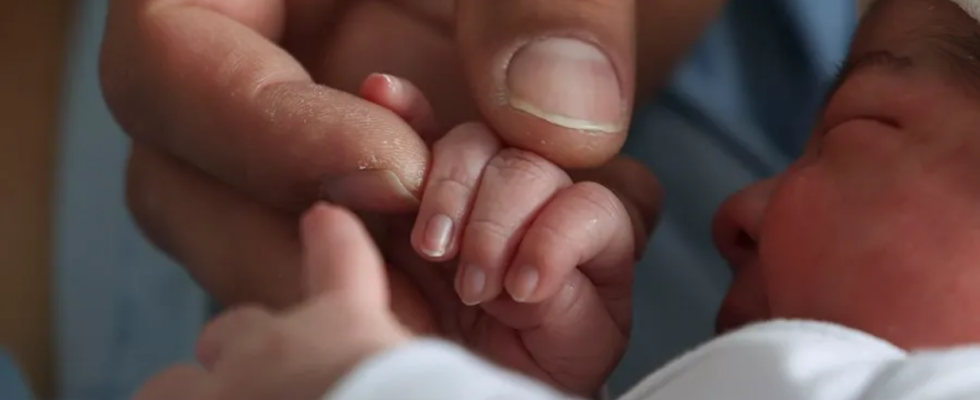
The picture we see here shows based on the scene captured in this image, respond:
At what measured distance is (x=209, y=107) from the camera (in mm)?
597

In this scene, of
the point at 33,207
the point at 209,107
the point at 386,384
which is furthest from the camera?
the point at 33,207

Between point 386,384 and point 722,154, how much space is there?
528 mm

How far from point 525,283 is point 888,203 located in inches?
7.1

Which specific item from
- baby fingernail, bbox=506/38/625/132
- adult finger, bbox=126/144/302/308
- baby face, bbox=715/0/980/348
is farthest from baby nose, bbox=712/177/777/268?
adult finger, bbox=126/144/302/308

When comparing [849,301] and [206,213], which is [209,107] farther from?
[849,301]

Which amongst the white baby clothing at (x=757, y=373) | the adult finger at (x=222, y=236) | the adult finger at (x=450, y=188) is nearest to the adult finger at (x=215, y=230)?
the adult finger at (x=222, y=236)

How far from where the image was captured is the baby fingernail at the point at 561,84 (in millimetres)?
515

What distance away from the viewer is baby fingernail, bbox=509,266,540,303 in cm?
48

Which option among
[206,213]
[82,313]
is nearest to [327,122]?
[206,213]

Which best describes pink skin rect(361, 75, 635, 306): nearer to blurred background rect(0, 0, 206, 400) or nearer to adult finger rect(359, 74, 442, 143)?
adult finger rect(359, 74, 442, 143)

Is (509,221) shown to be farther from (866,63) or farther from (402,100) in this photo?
(866,63)

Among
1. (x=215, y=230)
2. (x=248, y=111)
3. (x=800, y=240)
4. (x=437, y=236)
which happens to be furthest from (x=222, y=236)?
(x=800, y=240)

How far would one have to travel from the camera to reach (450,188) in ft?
1.66

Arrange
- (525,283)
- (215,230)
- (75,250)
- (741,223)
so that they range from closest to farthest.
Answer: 1. (525,283)
2. (741,223)
3. (215,230)
4. (75,250)
